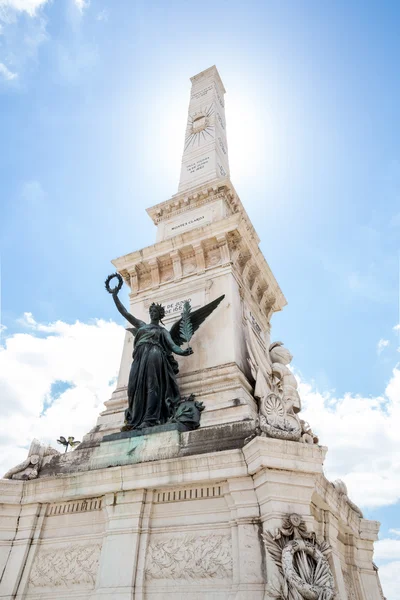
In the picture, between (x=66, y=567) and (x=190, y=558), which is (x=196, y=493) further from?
(x=66, y=567)

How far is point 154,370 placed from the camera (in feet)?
30.1

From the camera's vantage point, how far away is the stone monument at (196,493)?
6.17 meters

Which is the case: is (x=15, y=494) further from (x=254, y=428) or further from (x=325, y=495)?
(x=325, y=495)

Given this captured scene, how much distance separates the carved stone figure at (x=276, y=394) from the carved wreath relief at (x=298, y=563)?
133cm

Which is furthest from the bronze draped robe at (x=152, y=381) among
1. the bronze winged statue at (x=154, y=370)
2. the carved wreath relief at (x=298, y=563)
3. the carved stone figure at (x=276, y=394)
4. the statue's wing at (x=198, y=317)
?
the carved wreath relief at (x=298, y=563)

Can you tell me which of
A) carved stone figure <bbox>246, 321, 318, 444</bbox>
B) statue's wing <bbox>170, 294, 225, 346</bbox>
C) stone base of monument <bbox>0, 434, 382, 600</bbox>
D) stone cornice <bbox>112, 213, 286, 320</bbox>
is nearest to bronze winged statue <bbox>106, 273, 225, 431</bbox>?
statue's wing <bbox>170, 294, 225, 346</bbox>

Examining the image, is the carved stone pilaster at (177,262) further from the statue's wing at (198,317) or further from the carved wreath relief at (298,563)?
the carved wreath relief at (298,563)

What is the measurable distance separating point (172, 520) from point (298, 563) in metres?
2.30

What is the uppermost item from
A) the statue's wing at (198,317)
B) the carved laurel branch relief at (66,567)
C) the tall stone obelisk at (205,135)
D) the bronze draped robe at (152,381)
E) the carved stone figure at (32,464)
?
the tall stone obelisk at (205,135)

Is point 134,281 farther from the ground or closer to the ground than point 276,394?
farther from the ground

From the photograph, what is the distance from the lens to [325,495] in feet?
23.2

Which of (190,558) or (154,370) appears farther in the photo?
(154,370)

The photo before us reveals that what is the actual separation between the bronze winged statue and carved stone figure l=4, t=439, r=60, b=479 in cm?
197

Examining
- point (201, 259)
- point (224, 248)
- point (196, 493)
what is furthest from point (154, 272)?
point (196, 493)
